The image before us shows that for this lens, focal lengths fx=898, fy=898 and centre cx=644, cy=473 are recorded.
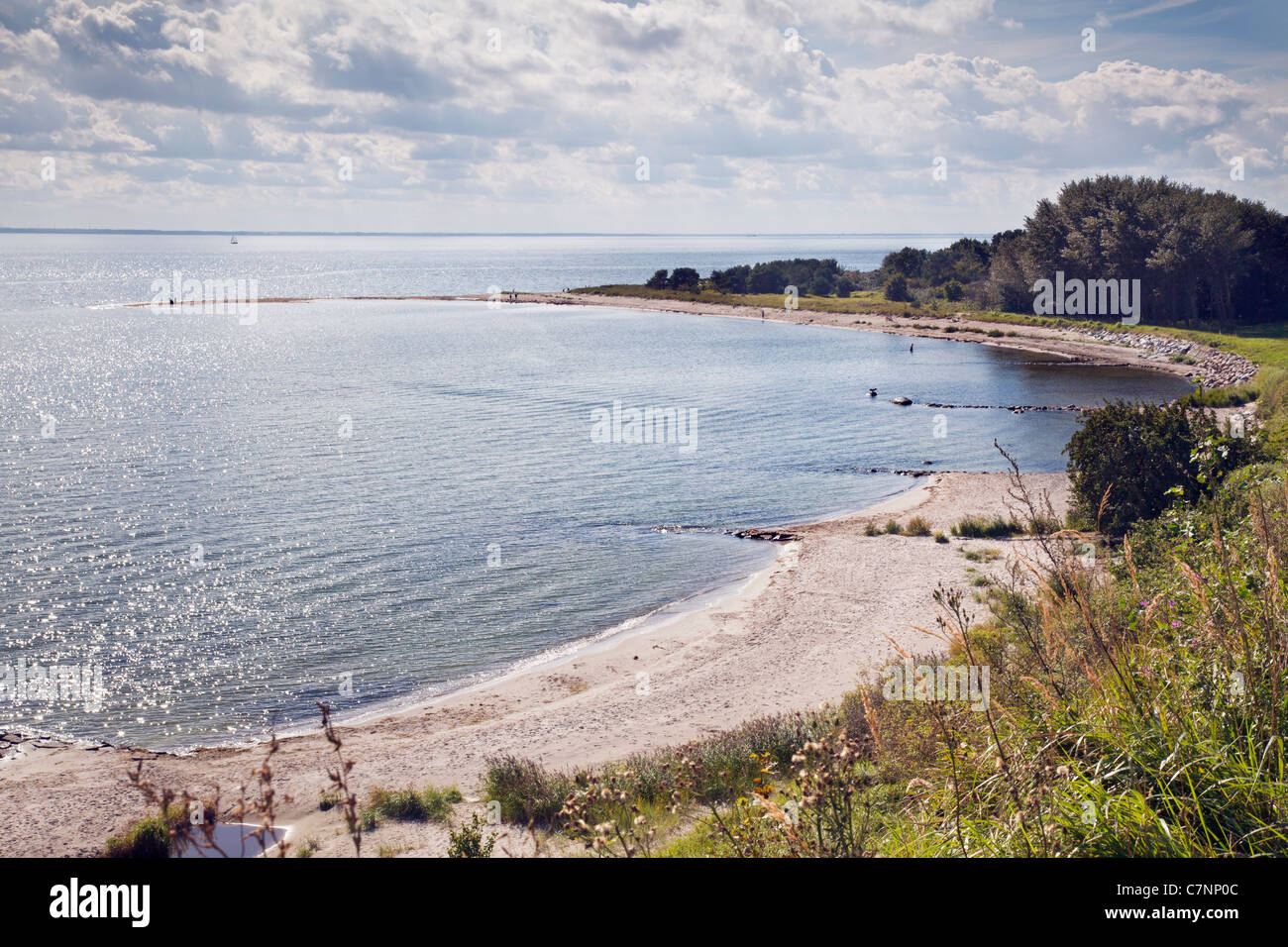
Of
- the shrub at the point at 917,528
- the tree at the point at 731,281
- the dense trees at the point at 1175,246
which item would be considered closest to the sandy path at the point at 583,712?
the shrub at the point at 917,528

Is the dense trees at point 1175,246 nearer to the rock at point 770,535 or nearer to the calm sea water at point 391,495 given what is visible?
the calm sea water at point 391,495

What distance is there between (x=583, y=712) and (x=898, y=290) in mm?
118701

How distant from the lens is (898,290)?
5007 inches

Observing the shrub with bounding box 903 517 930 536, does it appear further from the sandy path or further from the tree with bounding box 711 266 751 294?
the tree with bounding box 711 266 751 294

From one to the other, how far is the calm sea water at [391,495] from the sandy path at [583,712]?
5.42ft

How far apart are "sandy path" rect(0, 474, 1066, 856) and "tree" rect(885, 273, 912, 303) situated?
10519 cm

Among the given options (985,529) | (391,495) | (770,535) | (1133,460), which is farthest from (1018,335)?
(391,495)

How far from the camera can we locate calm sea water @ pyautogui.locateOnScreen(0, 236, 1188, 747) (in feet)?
73.0

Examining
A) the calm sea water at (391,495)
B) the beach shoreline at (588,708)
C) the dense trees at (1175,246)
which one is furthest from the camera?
the dense trees at (1175,246)

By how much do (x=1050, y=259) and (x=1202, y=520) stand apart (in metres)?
91.1

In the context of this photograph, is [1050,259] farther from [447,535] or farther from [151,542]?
[151,542]

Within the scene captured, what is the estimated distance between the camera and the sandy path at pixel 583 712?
49.5 feet
